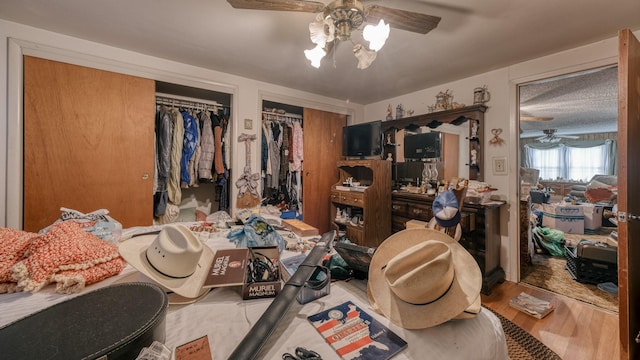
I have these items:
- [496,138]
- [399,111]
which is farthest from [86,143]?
[496,138]

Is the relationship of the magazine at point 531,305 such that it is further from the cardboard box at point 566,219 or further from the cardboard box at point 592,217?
the cardboard box at point 592,217

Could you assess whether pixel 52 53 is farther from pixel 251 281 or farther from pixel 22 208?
pixel 251 281

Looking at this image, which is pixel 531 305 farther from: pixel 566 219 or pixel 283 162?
pixel 566 219

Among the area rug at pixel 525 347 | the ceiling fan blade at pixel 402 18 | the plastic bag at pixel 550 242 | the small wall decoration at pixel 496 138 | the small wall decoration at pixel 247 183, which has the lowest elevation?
the area rug at pixel 525 347

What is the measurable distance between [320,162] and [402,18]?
2295mm

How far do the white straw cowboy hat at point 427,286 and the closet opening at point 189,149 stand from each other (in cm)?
248

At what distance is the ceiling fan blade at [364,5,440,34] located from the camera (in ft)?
4.01

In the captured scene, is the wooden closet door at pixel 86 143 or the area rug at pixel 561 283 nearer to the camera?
the wooden closet door at pixel 86 143

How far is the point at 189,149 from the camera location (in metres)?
2.58

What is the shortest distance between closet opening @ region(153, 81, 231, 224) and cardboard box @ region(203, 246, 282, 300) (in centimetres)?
197

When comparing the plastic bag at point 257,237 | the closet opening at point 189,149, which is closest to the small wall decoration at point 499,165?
the plastic bag at point 257,237

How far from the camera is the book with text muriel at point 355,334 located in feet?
1.76

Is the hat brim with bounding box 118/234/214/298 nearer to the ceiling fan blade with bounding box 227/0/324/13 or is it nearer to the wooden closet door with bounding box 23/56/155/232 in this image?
the ceiling fan blade with bounding box 227/0/324/13

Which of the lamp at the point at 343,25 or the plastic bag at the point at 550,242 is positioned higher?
the lamp at the point at 343,25
